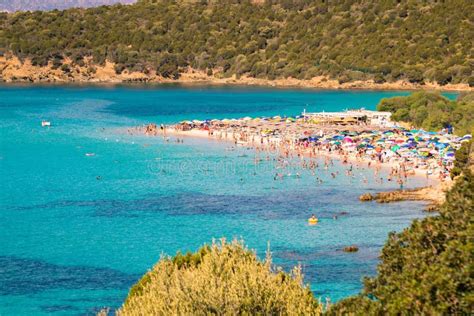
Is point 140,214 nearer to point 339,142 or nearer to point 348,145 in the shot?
point 348,145

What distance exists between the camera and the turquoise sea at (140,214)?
3847cm

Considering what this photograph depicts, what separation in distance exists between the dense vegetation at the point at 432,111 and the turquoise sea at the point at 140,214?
75.6 ft

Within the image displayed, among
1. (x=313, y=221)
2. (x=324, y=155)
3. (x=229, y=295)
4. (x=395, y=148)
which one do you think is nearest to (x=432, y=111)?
(x=324, y=155)

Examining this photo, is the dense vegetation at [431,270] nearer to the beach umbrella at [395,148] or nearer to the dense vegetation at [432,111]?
the beach umbrella at [395,148]

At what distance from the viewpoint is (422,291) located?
14.5 m

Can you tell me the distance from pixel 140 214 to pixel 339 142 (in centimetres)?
3164

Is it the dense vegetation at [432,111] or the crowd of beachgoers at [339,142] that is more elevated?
the dense vegetation at [432,111]

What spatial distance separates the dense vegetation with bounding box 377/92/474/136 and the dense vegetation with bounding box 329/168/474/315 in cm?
6923

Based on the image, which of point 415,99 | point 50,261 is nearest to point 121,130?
point 415,99

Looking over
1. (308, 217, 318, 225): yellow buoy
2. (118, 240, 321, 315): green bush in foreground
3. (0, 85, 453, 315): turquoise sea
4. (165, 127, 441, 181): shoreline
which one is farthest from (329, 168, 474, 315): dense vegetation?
(165, 127, 441, 181): shoreline

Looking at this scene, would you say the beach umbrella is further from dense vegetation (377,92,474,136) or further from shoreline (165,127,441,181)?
dense vegetation (377,92,474,136)

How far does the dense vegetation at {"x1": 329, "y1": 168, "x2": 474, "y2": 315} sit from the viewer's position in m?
14.3

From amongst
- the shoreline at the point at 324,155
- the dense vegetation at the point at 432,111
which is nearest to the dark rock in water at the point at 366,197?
the shoreline at the point at 324,155

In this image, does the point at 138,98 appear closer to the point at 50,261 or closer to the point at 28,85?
the point at 28,85
